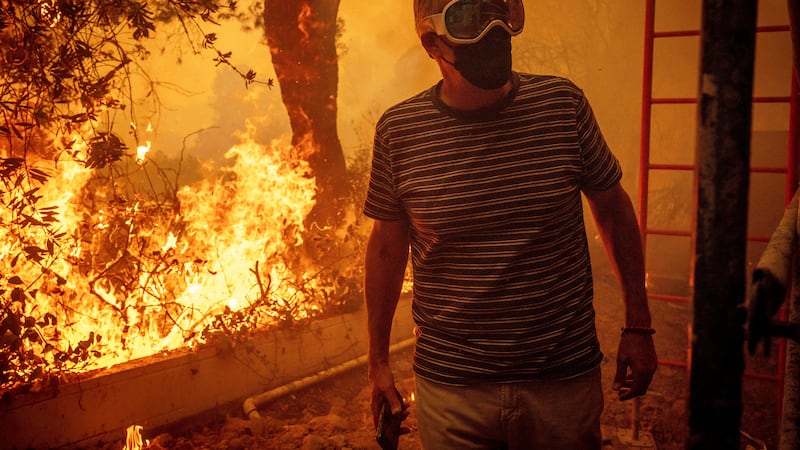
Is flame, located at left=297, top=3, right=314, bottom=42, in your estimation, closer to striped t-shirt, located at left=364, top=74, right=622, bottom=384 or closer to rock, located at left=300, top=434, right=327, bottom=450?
rock, located at left=300, top=434, right=327, bottom=450

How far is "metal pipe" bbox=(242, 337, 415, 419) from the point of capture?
5.77 meters

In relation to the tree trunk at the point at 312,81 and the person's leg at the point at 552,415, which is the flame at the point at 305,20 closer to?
the tree trunk at the point at 312,81

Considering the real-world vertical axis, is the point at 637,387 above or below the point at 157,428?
above

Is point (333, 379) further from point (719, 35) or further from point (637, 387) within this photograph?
point (719, 35)

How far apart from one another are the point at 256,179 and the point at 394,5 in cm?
840

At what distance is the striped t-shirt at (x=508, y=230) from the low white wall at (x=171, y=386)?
3.57m

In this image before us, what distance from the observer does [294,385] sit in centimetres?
622

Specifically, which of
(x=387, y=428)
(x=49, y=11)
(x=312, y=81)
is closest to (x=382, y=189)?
(x=387, y=428)

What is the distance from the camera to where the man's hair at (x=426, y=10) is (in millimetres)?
2566

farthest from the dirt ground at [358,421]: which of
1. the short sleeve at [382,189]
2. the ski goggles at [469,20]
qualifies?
the ski goggles at [469,20]

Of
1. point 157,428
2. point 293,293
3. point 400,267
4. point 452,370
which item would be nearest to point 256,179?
point 293,293

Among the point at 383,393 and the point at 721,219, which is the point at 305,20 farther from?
the point at 721,219

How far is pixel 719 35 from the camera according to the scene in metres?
1.04

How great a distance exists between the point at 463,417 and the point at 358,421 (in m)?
3.58
